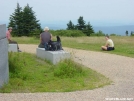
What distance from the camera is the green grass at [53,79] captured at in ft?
25.3

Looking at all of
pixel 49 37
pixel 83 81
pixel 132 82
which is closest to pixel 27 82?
pixel 83 81

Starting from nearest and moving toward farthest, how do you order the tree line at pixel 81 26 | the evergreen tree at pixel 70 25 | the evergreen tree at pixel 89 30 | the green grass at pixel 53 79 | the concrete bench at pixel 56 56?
the green grass at pixel 53 79
the concrete bench at pixel 56 56
the evergreen tree at pixel 89 30
the tree line at pixel 81 26
the evergreen tree at pixel 70 25

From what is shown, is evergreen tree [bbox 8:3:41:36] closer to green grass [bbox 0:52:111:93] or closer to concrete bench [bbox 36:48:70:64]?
concrete bench [bbox 36:48:70:64]

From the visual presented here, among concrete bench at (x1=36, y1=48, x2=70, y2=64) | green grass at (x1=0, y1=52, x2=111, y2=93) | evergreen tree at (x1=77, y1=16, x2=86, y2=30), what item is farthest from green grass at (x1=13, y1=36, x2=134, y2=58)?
evergreen tree at (x1=77, y1=16, x2=86, y2=30)

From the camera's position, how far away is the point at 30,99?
6.55m

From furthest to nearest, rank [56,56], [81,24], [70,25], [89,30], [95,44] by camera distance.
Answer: [70,25]
[81,24]
[89,30]
[95,44]
[56,56]

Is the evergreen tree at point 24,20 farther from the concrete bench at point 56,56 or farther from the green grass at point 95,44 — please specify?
the concrete bench at point 56,56

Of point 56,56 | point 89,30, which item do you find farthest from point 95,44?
point 89,30

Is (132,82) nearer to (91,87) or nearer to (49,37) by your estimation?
(91,87)

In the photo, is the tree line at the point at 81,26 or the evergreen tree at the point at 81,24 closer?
the tree line at the point at 81,26

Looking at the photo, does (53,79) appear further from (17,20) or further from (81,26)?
(81,26)

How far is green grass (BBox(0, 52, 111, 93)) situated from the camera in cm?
771

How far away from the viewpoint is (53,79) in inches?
352

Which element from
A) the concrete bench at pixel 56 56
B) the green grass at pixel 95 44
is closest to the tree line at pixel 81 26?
the green grass at pixel 95 44
